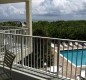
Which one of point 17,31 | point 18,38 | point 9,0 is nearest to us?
point 18,38

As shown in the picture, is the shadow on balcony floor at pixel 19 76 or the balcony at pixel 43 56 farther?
the shadow on balcony floor at pixel 19 76

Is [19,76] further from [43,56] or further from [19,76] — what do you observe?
[43,56]

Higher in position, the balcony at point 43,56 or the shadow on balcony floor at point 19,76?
the balcony at point 43,56

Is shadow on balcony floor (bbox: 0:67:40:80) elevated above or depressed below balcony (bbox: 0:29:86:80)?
below

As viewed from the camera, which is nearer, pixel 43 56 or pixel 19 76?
pixel 43 56

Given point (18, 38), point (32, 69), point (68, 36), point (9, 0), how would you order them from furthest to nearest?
point (68, 36) → point (9, 0) → point (18, 38) → point (32, 69)

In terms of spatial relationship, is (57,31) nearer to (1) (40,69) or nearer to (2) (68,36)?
(2) (68,36)

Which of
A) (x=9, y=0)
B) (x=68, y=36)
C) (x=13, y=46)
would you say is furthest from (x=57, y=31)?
(x=13, y=46)

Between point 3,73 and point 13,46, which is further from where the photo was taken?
point 13,46

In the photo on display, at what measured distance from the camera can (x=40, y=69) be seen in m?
7.34

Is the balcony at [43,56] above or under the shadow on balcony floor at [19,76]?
above

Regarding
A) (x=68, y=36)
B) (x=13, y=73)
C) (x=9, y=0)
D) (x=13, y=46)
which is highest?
(x=9, y=0)

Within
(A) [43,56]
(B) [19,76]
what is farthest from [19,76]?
(A) [43,56]

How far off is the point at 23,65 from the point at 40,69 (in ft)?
2.42
